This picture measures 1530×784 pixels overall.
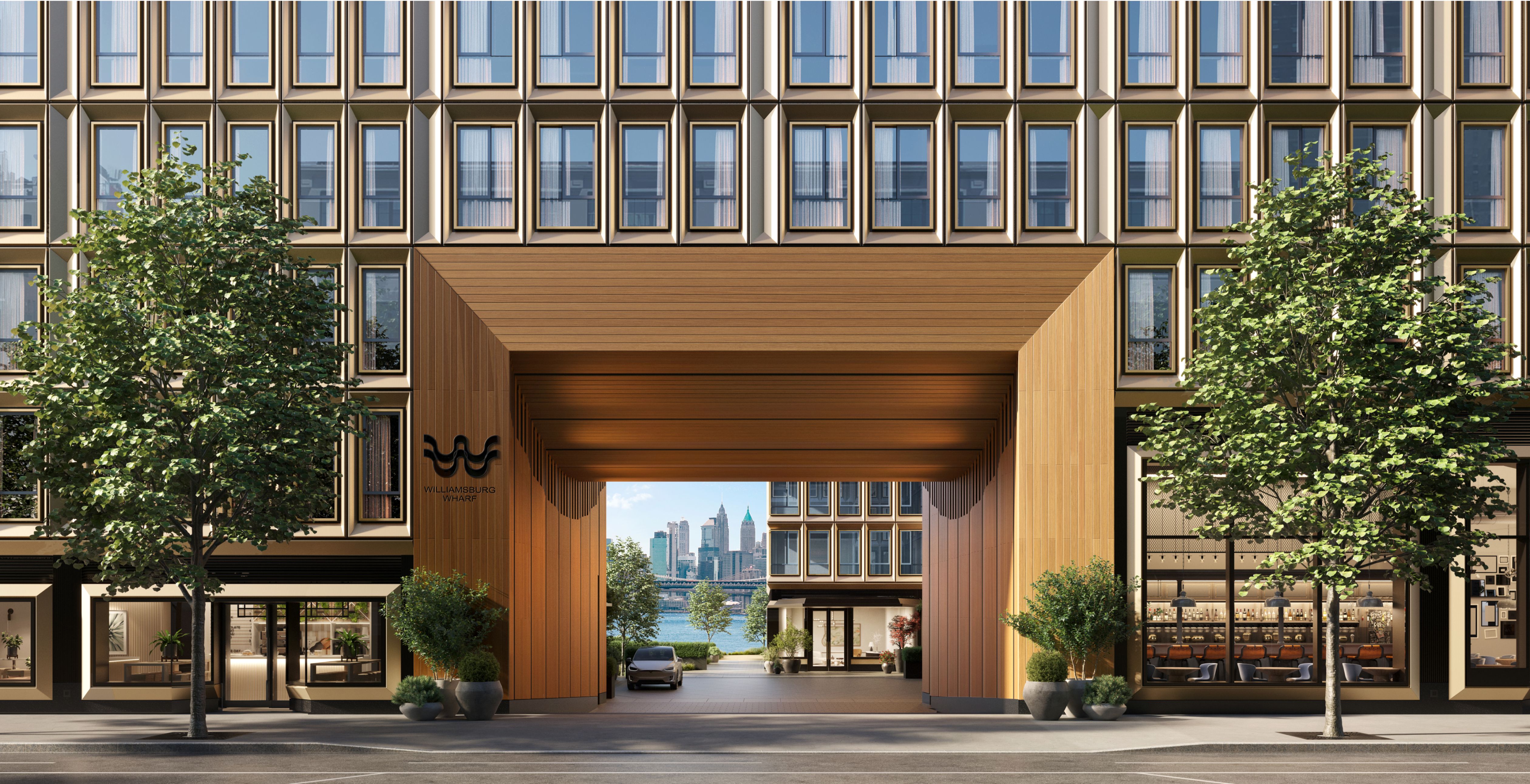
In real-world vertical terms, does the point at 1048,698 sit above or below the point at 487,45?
below

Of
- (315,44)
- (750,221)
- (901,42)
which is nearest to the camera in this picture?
(750,221)

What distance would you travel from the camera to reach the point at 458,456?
80.2 feet

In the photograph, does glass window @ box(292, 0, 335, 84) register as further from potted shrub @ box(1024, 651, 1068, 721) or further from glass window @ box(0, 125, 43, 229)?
potted shrub @ box(1024, 651, 1068, 721)

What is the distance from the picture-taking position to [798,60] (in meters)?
25.1

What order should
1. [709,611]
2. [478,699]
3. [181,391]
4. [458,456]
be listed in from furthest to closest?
[709,611] < [458,456] < [478,699] < [181,391]

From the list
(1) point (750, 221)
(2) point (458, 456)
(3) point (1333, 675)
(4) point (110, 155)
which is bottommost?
(3) point (1333, 675)

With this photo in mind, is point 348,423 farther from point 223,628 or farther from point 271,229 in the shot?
point 223,628

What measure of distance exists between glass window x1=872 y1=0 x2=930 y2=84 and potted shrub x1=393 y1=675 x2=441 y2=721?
1523 centimetres

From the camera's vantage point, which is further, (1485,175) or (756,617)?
(756,617)

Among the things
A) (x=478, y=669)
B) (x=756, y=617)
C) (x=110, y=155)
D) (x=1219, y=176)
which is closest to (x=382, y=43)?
(x=110, y=155)

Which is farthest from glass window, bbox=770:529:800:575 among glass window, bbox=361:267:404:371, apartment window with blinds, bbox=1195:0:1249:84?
apartment window with blinds, bbox=1195:0:1249:84

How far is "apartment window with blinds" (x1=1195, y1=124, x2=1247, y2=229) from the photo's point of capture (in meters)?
24.8

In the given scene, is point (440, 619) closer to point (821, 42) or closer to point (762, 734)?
point (762, 734)

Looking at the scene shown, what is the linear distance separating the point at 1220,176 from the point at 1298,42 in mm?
3284
